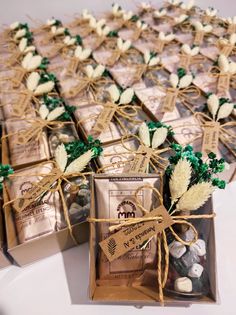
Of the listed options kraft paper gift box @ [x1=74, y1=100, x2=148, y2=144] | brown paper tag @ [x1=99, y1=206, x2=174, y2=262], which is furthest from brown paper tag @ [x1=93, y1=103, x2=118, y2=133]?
brown paper tag @ [x1=99, y1=206, x2=174, y2=262]

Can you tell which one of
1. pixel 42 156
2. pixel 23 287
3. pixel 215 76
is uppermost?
pixel 215 76

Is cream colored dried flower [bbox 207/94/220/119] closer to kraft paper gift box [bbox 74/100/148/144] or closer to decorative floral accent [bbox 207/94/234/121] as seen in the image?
decorative floral accent [bbox 207/94/234/121]

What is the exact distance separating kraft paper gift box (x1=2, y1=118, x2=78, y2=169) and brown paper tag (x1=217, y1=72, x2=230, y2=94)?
500 millimetres

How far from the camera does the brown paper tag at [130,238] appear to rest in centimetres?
51

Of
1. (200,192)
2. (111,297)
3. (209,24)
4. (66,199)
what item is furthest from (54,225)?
(209,24)

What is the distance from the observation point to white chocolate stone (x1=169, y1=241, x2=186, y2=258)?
52 cm

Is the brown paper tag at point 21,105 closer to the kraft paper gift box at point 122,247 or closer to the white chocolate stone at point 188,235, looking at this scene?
the kraft paper gift box at point 122,247

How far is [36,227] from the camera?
0.59m

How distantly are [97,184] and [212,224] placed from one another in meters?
0.23

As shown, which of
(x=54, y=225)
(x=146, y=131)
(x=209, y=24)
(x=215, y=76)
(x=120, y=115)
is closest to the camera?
(x=54, y=225)

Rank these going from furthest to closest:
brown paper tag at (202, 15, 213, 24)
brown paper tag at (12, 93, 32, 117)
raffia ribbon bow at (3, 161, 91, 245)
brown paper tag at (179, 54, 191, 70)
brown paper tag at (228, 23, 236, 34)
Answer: brown paper tag at (202, 15, 213, 24)
brown paper tag at (228, 23, 236, 34)
brown paper tag at (179, 54, 191, 70)
brown paper tag at (12, 93, 32, 117)
raffia ribbon bow at (3, 161, 91, 245)

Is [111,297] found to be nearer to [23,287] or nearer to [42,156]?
[23,287]

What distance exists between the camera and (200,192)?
0.50 metres

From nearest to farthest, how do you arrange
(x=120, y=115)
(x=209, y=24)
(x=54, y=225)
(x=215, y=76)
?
1. (x=54, y=225)
2. (x=120, y=115)
3. (x=215, y=76)
4. (x=209, y=24)
